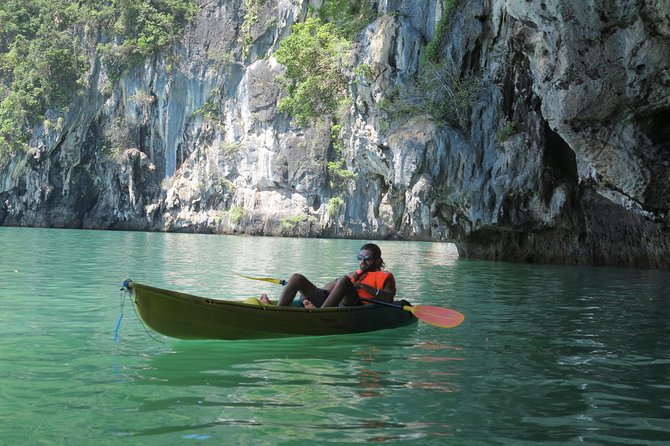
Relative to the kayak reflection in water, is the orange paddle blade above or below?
below

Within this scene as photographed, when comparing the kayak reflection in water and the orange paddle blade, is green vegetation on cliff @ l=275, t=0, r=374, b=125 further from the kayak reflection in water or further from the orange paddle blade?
the orange paddle blade

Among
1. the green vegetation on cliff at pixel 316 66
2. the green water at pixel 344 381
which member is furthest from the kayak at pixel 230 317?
the green vegetation on cliff at pixel 316 66

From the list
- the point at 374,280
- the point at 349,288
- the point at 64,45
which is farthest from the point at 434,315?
the point at 64,45

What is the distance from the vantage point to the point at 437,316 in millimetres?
8898

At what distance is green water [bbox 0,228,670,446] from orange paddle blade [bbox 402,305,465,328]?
206 millimetres

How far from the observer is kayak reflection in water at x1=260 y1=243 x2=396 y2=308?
854cm

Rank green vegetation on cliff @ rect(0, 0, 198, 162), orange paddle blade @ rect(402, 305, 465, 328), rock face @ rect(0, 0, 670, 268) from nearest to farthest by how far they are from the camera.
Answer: orange paddle blade @ rect(402, 305, 465, 328), rock face @ rect(0, 0, 670, 268), green vegetation on cliff @ rect(0, 0, 198, 162)

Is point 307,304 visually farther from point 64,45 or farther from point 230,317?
point 64,45

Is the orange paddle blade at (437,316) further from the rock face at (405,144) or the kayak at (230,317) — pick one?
the rock face at (405,144)

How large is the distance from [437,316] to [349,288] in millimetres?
1207

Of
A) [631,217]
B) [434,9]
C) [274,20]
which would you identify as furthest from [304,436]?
[274,20]

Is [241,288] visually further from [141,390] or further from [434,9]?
[434,9]

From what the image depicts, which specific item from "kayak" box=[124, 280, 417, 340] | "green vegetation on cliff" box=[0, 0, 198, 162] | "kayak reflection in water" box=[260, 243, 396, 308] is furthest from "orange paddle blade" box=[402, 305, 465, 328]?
"green vegetation on cliff" box=[0, 0, 198, 162]

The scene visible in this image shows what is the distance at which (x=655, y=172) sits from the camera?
13.3m
